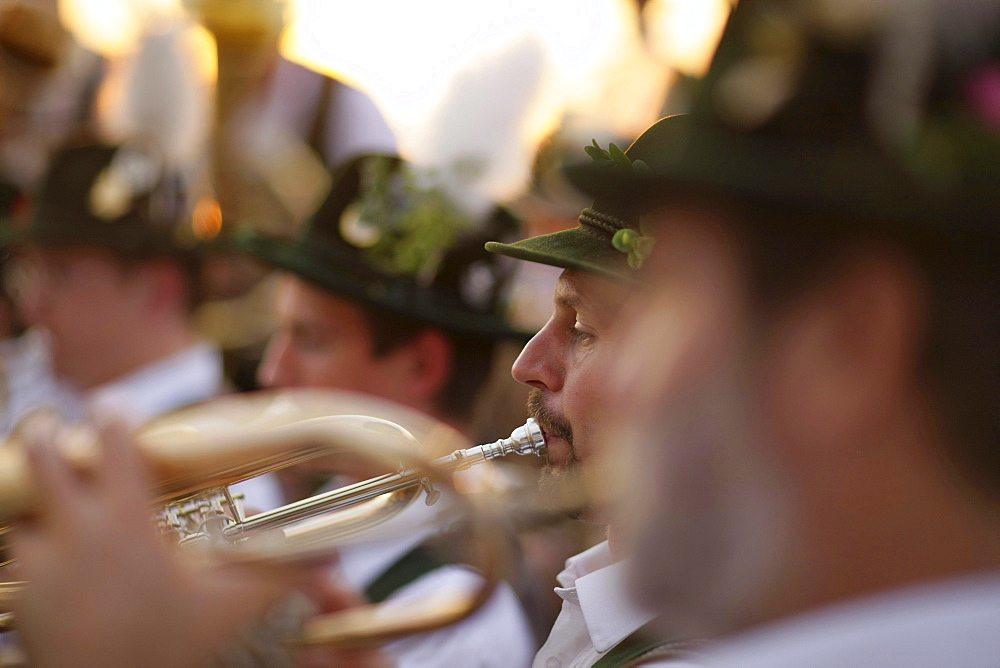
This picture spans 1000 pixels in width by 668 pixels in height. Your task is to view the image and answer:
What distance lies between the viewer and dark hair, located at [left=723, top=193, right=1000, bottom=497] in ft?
3.50

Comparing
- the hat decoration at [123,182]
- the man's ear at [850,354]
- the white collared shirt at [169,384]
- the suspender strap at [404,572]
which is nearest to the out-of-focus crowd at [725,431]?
the man's ear at [850,354]

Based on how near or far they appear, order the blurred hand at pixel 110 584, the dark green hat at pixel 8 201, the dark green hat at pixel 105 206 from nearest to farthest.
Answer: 1. the blurred hand at pixel 110 584
2. the dark green hat at pixel 105 206
3. the dark green hat at pixel 8 201

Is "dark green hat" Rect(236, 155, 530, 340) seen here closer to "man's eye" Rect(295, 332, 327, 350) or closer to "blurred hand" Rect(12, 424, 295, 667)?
"man's eye" Rect(295, 332, 327, 350)

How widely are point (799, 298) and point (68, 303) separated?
14.5 feet

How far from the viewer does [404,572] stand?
2900mm

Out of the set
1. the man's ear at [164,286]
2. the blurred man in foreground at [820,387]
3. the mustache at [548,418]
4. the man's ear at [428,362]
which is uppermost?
the man's ear at [164,286]

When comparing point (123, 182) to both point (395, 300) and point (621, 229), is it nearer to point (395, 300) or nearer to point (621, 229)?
point (395, 300)

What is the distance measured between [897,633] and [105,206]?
15.0 feet

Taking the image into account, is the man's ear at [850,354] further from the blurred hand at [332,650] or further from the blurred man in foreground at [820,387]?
the blurred hand at [332,650]

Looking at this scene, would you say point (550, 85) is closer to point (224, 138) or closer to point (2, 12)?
point (224, 138)

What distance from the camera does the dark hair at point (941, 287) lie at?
3.50ft

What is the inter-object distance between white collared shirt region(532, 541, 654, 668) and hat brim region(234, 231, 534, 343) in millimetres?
1435

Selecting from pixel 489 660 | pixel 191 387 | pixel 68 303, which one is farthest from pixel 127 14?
pixel 489 660

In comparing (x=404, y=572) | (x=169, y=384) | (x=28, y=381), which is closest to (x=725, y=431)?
(x=404, y=572)
